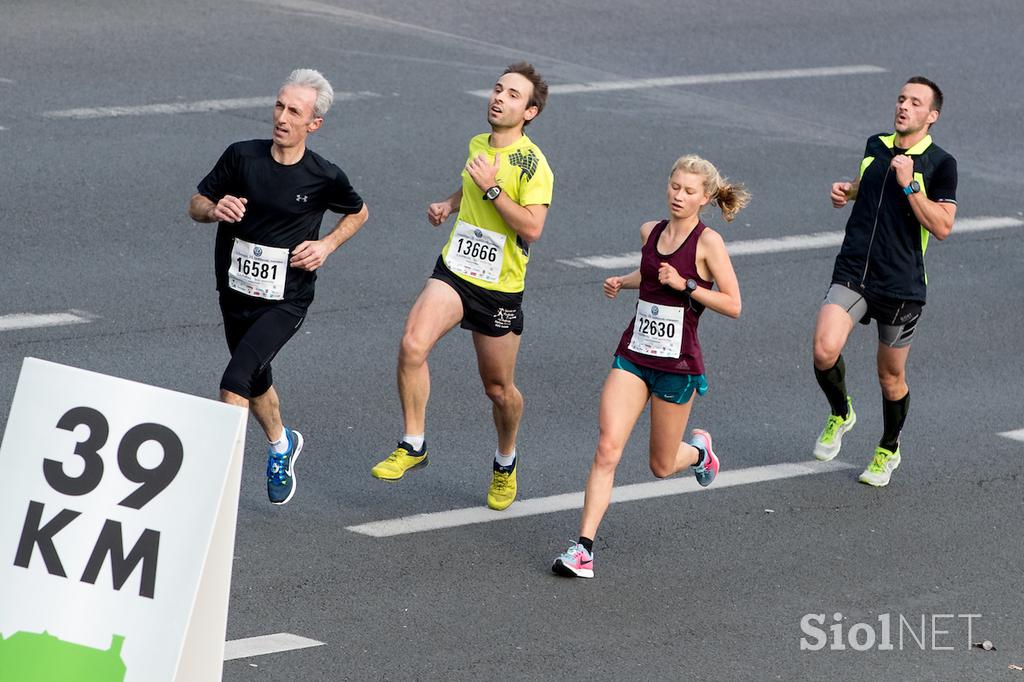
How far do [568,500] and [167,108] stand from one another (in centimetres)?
744

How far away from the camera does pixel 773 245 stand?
13141 millimetres

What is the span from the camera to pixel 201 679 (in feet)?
17.1

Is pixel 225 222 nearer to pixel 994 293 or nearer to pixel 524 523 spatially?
pixel 524 523

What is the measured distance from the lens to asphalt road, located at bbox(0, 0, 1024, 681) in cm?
729

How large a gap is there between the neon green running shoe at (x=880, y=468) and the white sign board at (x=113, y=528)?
4.87 meters

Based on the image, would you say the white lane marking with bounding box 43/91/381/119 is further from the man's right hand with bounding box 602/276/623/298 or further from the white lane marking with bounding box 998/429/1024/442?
the white lane marking with bounding box 998/429/1024/442

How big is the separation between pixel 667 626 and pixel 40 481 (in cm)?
306

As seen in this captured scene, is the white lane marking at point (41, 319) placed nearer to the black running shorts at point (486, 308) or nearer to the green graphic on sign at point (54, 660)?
the black running shorts at point (486, 308)

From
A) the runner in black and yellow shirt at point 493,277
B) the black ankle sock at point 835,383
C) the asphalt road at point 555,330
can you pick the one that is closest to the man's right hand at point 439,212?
the runner in black and yellow shirt at point 493,277

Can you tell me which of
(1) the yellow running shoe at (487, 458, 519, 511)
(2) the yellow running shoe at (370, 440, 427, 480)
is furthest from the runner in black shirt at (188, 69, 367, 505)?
(1) the yellow running shoe at (487, 458, 519, 511)

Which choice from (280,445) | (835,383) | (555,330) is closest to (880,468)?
(835,383)

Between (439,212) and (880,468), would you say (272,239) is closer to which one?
(439,212)

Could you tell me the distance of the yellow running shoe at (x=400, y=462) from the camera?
324 inches

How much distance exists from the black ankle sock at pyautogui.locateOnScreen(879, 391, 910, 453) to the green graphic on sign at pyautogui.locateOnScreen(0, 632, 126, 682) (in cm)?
530
